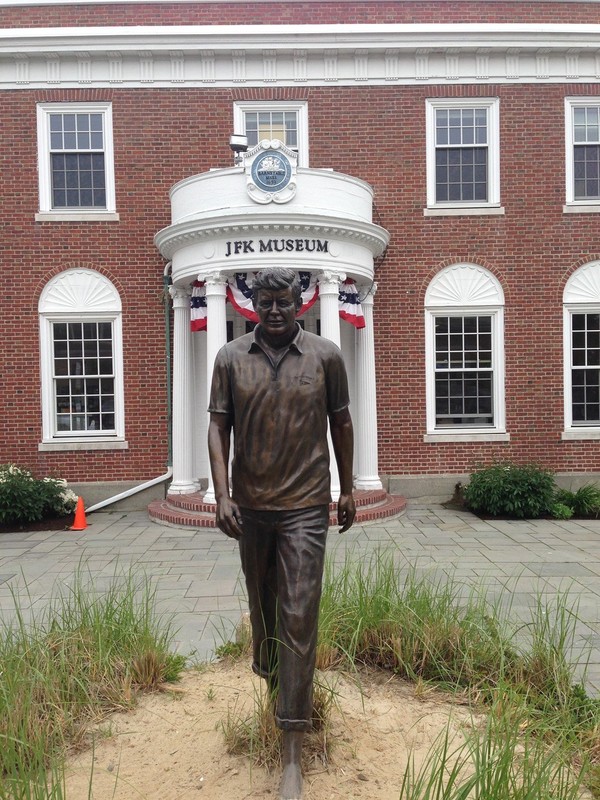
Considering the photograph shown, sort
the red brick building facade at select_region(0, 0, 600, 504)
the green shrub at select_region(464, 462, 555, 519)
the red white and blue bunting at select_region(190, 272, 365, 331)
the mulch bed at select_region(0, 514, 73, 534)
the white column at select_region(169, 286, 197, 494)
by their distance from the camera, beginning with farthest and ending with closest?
1. the red brick building facade at select_region(0, 0, 600, 504)
2. the white column at select_region(169, 286, 197, 494)
3. the green shrub at select_region(464, 462, 555, 519)
4. the mulch bed at select_region(0, 514, 73, 534)
5. the red white and blue bunting at select_region(190, 272, 365, 331)

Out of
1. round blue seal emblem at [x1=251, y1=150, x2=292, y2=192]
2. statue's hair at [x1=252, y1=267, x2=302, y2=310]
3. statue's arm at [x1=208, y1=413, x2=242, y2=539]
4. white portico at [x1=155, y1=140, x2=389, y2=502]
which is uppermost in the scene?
round blue seal emblem at [x1=251, y1=150, x2=292, y2=192]

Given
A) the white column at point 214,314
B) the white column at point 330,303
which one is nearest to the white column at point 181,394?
the white column at point 214,314

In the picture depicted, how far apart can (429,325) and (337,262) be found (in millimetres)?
2793

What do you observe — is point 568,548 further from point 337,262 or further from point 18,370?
point 18,370

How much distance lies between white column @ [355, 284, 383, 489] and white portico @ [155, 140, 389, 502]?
4 centimetres

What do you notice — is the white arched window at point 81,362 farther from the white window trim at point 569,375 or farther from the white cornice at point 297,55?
the white window trim at point 569,375

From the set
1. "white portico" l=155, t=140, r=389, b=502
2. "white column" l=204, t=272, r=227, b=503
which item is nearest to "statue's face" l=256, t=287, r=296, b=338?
"white portico" l=155, t=140, r=389, b=502

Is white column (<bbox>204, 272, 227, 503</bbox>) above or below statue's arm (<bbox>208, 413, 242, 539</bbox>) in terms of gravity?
above

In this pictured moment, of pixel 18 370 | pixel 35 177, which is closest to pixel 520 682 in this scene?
pixel 18 370

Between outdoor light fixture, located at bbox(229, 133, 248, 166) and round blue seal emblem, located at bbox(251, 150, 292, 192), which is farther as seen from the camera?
outdoor light fixture, located at bbox(229, 133, 248, 166)

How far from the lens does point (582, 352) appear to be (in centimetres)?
1217

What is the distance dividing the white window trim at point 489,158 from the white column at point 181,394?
4918 mm

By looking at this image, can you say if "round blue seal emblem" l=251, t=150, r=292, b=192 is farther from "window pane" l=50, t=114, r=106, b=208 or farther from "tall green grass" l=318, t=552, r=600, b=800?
"tall green grass" l=318, t=552, r=600, b=800

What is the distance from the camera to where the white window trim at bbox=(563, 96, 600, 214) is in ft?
39.2
